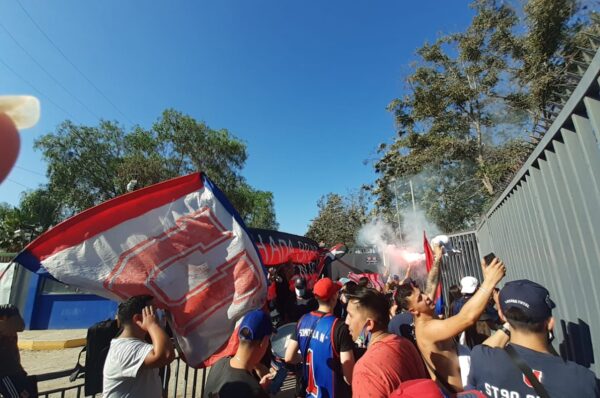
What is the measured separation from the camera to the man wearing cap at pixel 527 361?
1.58 m

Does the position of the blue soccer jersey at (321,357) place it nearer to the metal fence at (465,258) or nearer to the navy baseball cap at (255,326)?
the navy baseball cap at (255,326)

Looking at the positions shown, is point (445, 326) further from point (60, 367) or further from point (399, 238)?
point (399, 238)

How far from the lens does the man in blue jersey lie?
275cm

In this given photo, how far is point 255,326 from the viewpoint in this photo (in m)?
2.22

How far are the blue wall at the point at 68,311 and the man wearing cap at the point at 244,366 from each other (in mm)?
11682

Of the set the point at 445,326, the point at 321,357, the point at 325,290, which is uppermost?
the point at 325,290

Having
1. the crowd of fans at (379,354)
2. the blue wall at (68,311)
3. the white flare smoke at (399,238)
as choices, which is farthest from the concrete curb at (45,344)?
the white flare smoke at (399,238)

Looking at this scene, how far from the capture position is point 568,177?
2400mm

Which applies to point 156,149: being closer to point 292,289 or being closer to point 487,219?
point 292,289

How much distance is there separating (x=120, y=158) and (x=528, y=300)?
25162 millimetres

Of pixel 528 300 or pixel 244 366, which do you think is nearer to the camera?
pixel 528 300

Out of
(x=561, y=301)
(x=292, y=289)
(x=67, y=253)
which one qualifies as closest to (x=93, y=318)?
(x=292, y=289)

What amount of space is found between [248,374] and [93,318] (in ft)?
42.4

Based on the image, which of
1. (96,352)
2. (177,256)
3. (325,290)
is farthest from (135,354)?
(325,290)
